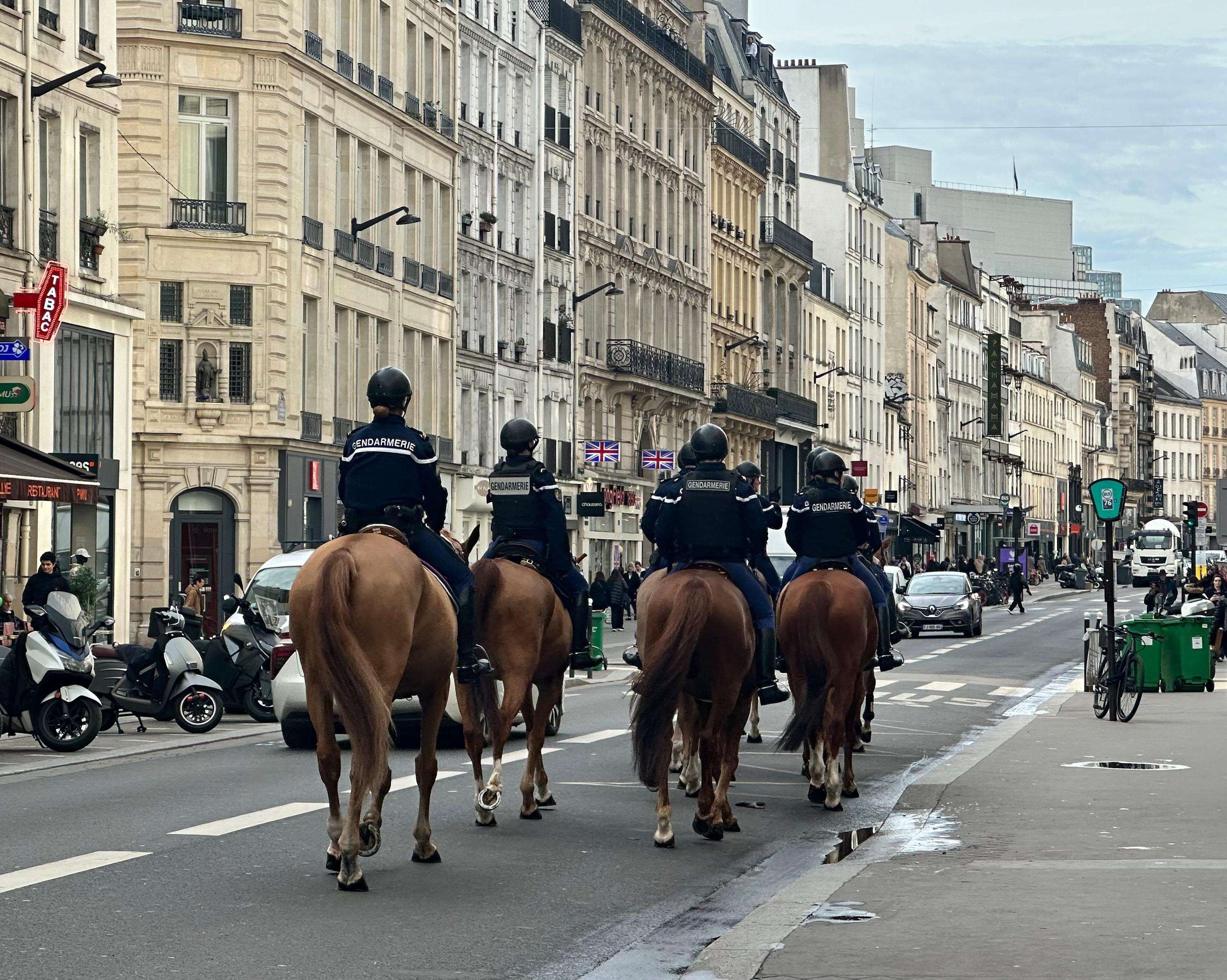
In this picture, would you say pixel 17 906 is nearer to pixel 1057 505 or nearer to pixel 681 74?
pixel 681 74

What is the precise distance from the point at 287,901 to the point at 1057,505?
166m

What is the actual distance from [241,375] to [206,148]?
15.4 ft

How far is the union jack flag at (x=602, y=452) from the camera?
64.5 metres

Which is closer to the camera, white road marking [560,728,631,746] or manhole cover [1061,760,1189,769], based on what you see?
manhole cover [1061,760,1189,769]

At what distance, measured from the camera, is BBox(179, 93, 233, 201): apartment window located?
5044 centimetres

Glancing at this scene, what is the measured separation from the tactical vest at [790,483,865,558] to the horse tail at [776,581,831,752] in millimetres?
402

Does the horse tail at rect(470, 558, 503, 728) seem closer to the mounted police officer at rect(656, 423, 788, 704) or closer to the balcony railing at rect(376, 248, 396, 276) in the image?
the mounted police officer at rect(656, 423, 788, 704)

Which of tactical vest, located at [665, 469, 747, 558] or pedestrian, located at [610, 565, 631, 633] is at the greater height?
tactical vest, located at [665, 469, 747, 558]

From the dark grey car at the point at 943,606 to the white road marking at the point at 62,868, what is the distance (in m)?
44.7

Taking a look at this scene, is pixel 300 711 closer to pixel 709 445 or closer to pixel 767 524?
pixel 767 524

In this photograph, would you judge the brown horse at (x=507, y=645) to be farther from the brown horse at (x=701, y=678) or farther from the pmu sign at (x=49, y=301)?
the pmu sign at (x=49, y=301)

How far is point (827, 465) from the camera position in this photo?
16.9 metres

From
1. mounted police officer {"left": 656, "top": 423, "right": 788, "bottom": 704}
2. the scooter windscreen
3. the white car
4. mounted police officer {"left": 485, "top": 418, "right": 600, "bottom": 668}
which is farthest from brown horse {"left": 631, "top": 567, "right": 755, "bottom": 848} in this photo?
the scooter windscreen

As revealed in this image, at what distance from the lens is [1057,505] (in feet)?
568
